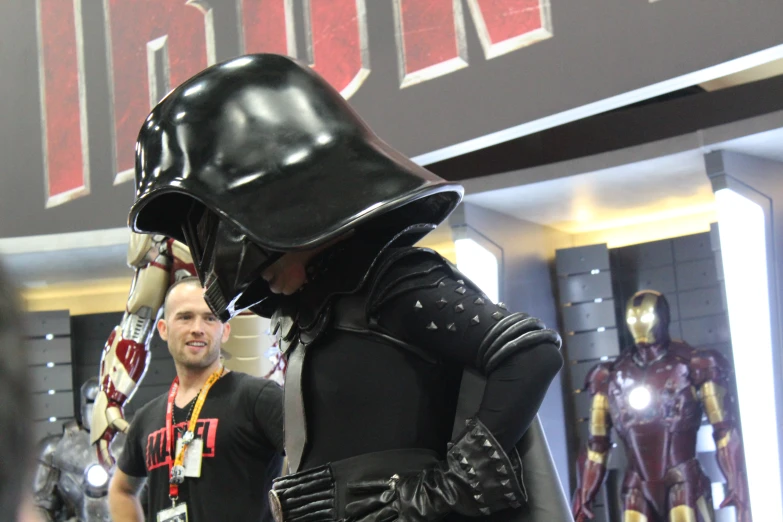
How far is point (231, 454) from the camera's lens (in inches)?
110

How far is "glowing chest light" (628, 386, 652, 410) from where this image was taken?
6133 mm

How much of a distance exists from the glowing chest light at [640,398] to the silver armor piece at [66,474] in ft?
13.0

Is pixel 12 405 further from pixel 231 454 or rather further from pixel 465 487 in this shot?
pixel 231 454

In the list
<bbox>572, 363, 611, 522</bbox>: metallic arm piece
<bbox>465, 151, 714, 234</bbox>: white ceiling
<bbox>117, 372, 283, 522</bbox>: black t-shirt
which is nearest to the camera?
<bbox>117, 372, 283, 522</bbox>: black t-shirt

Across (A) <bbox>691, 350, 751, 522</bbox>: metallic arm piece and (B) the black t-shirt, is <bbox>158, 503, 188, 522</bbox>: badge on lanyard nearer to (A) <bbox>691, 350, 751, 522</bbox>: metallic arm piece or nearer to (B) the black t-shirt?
(B) the black t-shirt

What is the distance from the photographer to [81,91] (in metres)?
7.85

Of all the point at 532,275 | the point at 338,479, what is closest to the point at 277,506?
the point at 338,479

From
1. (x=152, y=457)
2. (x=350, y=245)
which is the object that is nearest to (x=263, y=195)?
(x=350, y=245)

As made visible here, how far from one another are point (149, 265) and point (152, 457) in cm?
181

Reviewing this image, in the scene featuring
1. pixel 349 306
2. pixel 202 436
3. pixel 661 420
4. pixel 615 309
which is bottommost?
pixel 661 420

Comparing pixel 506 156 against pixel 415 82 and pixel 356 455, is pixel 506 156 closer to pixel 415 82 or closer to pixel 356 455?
pixel 415 82

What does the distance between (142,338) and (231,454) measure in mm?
2111

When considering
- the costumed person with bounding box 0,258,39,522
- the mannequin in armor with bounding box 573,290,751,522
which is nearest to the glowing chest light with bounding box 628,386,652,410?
the mannequin in armor with bounding box 573,290,751,522

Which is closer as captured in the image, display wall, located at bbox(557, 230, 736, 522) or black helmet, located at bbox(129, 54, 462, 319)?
black helmet, located at bbox(129, 54, 462, 319)
